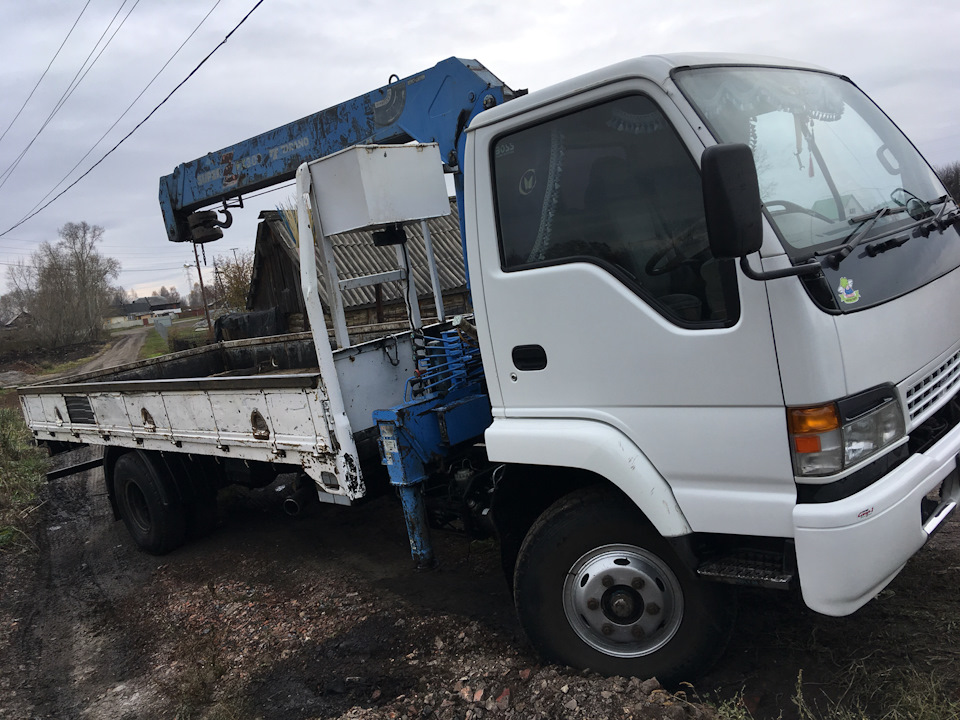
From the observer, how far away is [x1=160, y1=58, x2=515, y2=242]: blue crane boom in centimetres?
437

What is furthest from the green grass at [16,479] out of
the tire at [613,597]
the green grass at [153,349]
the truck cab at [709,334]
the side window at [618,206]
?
the green grass at [153,349]

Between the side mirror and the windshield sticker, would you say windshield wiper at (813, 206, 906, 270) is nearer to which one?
the windshield sticker

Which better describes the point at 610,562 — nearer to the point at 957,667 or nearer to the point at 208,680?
the point at 957,667

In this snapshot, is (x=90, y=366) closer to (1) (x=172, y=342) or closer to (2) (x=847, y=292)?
(1) (x=172, y=342)

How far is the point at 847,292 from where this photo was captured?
2.35 m

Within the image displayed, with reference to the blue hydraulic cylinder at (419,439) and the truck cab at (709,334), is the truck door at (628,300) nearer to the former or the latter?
the truck cab at (709,334)

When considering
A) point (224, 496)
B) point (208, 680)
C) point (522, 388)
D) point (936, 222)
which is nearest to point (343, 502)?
point (208, 680)

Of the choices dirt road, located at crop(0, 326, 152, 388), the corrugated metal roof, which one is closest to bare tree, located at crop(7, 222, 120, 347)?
dirt road, located at crop(0, 326, 152, 388)

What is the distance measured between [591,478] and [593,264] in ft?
3.08

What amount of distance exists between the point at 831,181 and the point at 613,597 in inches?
72.7

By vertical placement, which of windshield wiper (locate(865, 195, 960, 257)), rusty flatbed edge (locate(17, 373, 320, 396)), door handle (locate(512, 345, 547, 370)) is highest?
windshield wiper (locate(865, 195, 960, 257))

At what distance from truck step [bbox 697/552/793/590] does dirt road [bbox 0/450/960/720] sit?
0.55 meters

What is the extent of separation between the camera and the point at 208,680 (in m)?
3.84

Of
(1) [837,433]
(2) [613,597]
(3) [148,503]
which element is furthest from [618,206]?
(3) [148,503]
